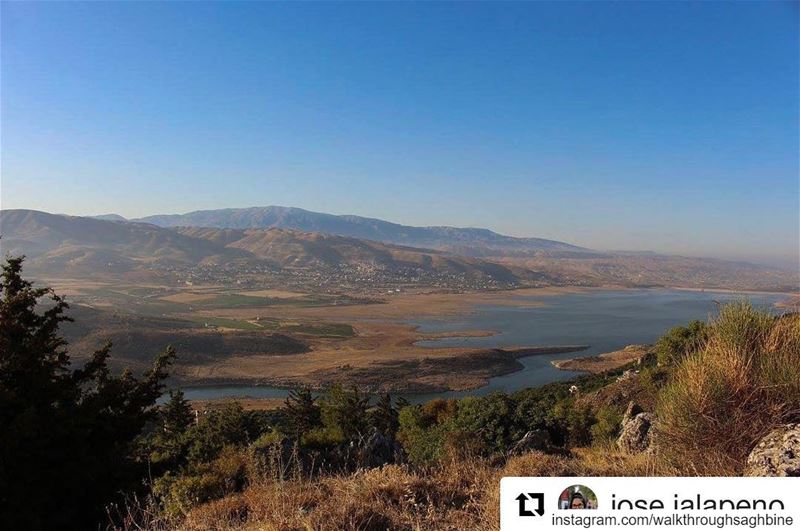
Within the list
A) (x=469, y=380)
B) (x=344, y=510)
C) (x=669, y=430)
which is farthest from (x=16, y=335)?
(x=469, y=380)

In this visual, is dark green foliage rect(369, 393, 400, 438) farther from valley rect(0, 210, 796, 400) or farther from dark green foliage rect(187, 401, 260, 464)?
valley rect(0, 210, 796, 400)

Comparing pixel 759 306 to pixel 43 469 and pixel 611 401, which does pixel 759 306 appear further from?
pixel 611 401

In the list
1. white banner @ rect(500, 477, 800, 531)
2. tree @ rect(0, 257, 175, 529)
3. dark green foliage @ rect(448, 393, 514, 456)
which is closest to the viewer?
white banner @ rect(500, 477, 800, 531)

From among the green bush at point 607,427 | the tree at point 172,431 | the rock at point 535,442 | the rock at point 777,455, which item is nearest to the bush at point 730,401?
the rock at point 777,455

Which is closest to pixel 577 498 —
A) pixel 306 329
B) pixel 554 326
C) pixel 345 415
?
pixel 345 415

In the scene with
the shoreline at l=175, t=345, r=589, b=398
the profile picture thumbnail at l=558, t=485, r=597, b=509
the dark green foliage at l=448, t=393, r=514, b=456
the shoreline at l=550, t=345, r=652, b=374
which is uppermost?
the profile picture thumbnail at l=558, t=485, r=597, b=509

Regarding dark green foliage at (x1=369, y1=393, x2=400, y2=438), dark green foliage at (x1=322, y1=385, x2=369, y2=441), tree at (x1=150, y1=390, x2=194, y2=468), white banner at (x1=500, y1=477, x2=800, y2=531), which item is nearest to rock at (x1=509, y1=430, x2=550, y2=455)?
white banner at (x1=500, y1=477, x2=800, y2=531)

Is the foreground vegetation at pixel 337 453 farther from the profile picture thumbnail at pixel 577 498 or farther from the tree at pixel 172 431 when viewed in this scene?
the profile picture thumbnail at pixel 577 498

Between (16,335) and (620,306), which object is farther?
(620,306)
